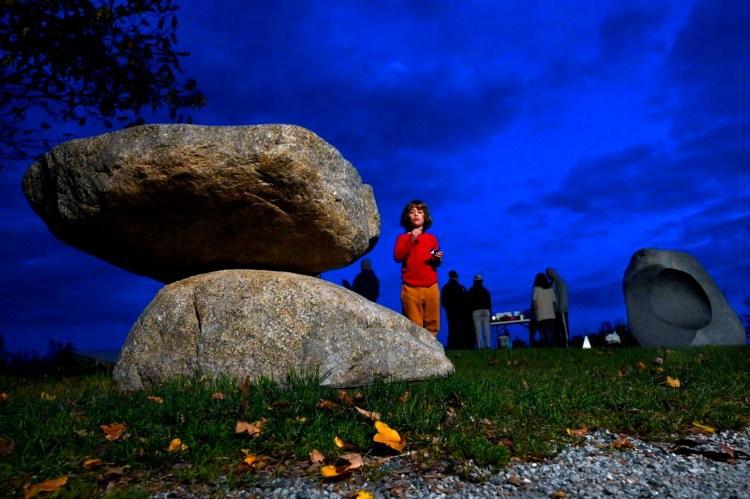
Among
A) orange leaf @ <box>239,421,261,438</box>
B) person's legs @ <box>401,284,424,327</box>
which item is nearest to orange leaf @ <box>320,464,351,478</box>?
orange leaf @ <box>239,421,261,438</box>

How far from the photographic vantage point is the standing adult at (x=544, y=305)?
640 inches

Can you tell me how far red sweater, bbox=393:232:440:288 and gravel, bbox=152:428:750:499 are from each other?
489cm

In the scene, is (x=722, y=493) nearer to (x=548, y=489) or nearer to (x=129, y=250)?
(x=548, y=489)

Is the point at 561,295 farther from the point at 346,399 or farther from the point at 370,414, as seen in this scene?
the point at 370,414

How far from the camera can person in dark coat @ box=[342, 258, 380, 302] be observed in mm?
14477

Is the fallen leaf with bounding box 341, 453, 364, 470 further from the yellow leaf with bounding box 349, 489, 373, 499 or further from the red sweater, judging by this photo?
the red sweater

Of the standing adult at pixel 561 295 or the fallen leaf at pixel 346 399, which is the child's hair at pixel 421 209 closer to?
the fallen leaf at pixel 346 399

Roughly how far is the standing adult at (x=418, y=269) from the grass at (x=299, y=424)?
2.56m

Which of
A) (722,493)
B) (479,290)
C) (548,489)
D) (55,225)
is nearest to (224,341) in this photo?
(55,225)

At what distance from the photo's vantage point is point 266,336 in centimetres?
619

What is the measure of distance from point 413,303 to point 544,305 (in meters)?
8.30

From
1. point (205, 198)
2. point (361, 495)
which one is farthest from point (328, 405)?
point (205, 198)

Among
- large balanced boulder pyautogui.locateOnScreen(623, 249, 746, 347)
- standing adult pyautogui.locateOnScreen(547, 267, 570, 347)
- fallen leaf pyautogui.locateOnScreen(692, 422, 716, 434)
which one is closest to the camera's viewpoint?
fallen leaf pyautogui.locateOnScreen(692, 422, 716, 434)

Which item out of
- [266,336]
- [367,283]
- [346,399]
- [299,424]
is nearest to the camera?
[299,424]
